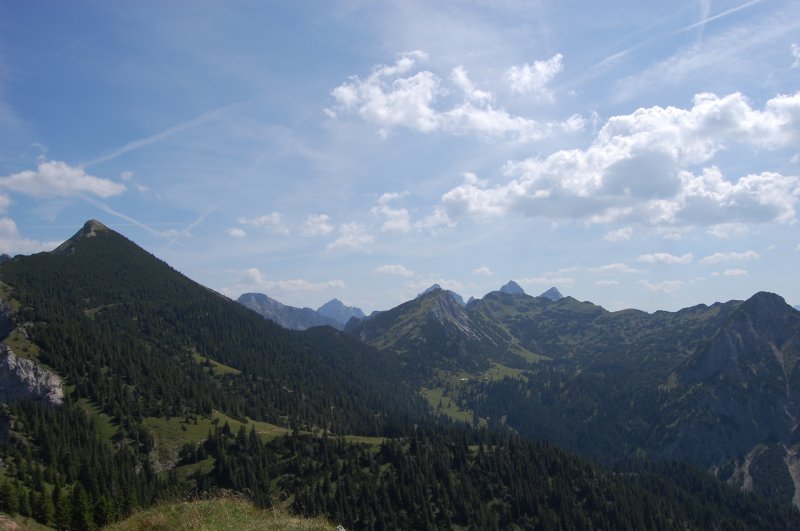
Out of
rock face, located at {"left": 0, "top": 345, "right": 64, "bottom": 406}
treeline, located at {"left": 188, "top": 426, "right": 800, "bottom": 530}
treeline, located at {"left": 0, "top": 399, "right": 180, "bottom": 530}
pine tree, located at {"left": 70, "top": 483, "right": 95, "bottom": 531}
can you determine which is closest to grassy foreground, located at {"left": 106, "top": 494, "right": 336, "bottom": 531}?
pine tree, located at {"left": 70, "top": 483, "right": 95, "bottom": 531}

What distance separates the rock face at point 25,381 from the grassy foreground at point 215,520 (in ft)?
603

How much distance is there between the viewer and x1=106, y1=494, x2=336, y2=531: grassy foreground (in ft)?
106

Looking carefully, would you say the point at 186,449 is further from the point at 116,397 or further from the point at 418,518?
the point at 418,518

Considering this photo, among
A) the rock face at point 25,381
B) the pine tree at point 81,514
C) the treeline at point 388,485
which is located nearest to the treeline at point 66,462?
the rock face at point 25,381

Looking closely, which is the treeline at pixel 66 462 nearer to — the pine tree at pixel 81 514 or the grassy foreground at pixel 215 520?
the pine tree at pixel 81 514

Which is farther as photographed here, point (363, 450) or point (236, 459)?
point (363, 450)

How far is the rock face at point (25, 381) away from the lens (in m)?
185

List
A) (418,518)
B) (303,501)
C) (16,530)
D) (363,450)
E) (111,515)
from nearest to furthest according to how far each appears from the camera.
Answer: (16,530), (111,515), (303,501), (418,518), (363,450)

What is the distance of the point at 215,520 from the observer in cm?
3388

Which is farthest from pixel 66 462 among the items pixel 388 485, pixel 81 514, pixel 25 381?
pixel 81 514

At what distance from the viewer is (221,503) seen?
37438 millimetres

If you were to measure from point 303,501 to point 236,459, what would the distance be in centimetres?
3131

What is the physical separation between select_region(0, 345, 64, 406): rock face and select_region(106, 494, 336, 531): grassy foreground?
603 feet

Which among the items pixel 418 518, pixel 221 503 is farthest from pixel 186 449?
pixel 221 503
